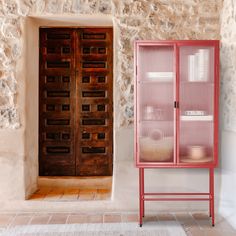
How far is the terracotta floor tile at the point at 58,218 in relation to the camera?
3239 mm

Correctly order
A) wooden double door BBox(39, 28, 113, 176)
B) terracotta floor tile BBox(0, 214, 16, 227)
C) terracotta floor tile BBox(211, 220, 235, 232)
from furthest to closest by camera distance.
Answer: wooden double door BBox(39, 28, 113, 176) < terracotta floor tile BBox(0, 214, 16, 227) < terracotta floor tile BBox(211, 220, 235, 232)

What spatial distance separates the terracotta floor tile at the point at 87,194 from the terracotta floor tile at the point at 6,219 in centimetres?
76

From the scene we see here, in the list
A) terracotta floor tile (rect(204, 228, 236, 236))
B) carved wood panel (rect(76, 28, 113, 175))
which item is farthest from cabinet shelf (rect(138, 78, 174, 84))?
terracotta floor tile (rect(204, 228, 236, 236))

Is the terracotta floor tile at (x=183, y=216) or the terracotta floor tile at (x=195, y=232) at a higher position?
the terracotta floor tile at (x=183, y=216)

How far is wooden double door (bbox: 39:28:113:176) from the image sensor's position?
4.18 metres

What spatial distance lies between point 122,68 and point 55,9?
97 cm

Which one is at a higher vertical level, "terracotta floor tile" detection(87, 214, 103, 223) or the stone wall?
the stone wall

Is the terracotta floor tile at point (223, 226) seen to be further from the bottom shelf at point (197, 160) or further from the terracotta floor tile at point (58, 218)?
the terracotta floor tile at point (58, 218)

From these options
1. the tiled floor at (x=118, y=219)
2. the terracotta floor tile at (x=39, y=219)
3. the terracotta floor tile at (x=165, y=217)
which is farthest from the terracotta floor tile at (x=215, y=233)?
the terracotta floor tile at (x=39, y=219)

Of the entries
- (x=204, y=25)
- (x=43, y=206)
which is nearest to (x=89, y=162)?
(x=43, y=206)

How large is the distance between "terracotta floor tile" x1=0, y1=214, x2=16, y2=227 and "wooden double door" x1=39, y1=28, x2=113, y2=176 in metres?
0.89

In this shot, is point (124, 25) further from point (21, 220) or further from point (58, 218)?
point (21, 220)

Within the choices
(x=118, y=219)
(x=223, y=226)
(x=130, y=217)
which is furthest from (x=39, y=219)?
(x=223, y=226)

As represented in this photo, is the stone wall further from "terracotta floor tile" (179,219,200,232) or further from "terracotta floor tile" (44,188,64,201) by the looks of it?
"terracotta floor tile" (179,219,200,232)
